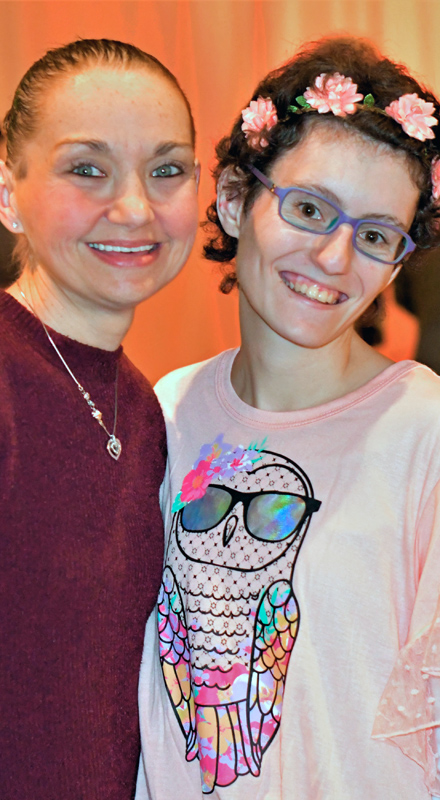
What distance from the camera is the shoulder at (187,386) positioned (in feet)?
5.71

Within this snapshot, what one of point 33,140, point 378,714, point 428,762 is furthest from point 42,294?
point 428,762

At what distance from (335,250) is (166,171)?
32 centimetres

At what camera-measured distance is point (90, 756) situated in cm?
133

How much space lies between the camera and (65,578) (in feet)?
4.23

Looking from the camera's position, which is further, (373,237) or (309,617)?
(373,237)

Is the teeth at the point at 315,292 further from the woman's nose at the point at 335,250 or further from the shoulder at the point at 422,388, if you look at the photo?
the shoulder at the point at 422,388

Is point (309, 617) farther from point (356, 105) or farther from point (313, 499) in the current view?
point (356, 105)

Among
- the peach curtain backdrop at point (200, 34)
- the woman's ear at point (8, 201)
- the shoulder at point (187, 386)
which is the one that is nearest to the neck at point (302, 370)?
the shoulder at point (187, 386)

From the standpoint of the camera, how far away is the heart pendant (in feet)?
4.72

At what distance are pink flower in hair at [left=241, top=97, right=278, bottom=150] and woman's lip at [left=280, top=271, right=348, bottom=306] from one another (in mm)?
259

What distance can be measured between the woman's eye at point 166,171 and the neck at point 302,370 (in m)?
0.38

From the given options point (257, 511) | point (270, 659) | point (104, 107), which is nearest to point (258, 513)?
point (257, 511)

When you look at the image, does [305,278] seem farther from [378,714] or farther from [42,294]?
A: [378,714]

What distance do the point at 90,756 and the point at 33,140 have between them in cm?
100
